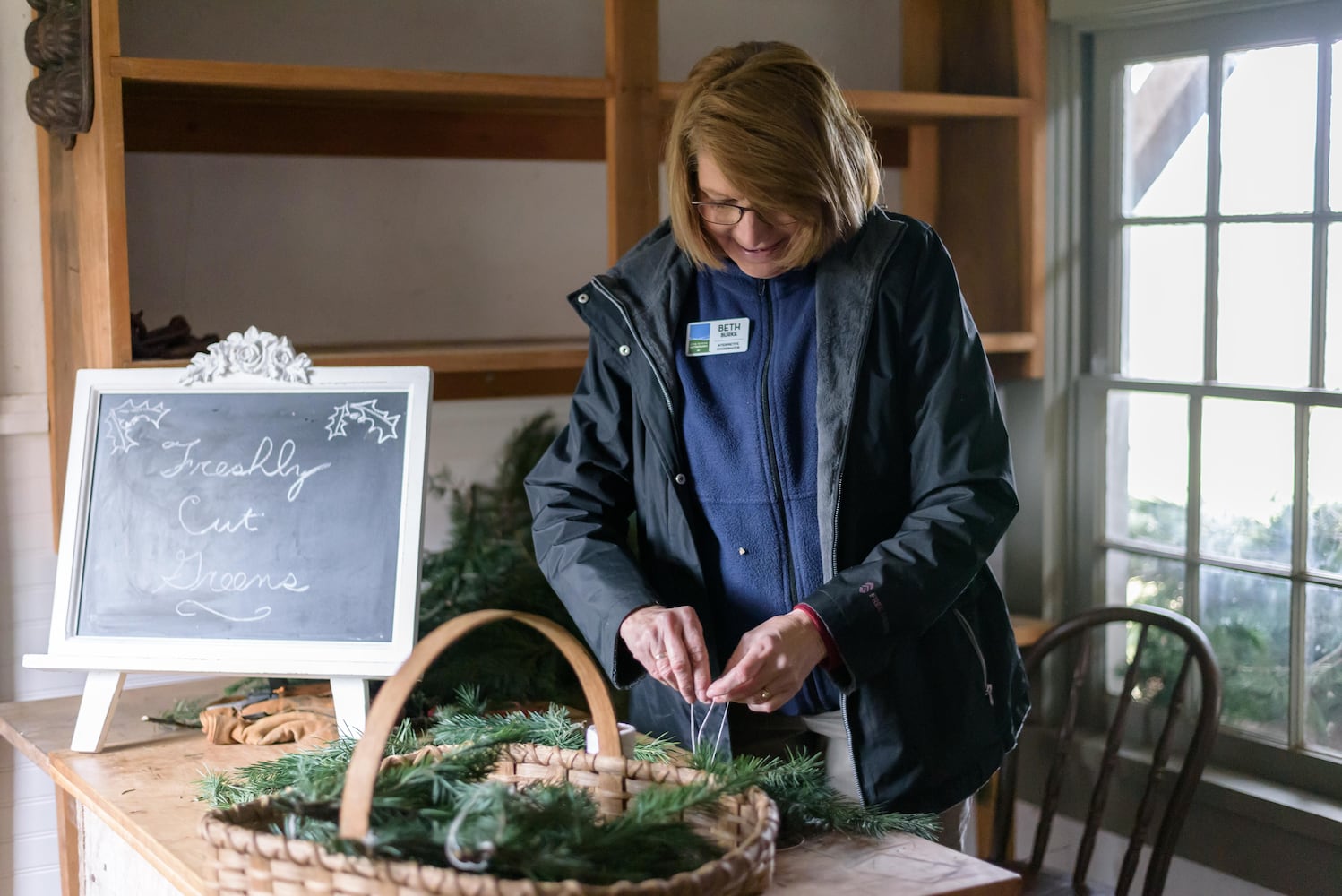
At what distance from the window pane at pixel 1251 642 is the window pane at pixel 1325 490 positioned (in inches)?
4.4

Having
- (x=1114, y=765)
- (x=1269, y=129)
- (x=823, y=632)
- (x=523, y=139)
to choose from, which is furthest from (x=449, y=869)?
(x=1269, y=129)

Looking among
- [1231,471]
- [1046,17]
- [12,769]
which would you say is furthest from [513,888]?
[1046,17]

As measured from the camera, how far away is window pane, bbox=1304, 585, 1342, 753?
2648 millimetres

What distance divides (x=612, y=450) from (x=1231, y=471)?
5.35 feet

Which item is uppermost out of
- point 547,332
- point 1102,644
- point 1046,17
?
point 1046,17

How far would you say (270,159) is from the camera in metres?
2.71

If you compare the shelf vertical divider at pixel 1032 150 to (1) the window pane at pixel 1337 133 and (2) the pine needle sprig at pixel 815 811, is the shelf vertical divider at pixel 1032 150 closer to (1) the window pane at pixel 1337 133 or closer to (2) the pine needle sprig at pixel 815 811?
(1) the window pane at pixel 1337 133

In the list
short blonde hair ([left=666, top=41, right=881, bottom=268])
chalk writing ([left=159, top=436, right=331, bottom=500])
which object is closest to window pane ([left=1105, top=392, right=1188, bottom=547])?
short blonde hair ([left=666, top=41, right=881, bottom=268])

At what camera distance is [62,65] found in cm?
218

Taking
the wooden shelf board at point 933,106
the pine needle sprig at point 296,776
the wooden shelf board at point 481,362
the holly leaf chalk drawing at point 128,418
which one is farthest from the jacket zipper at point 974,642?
the wooden shelf board at point 933,106

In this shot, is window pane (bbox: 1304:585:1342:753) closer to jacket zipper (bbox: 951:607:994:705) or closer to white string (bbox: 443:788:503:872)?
jacket zipper (bbox: 951:607:994:705)

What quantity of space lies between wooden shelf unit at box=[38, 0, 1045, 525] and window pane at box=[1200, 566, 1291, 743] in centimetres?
62

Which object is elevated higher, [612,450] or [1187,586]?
[612,450]

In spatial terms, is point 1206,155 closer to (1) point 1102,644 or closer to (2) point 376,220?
(1) point 1102,644
